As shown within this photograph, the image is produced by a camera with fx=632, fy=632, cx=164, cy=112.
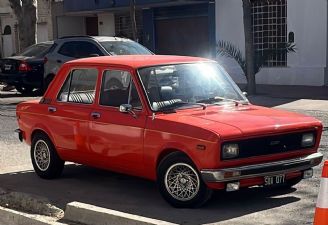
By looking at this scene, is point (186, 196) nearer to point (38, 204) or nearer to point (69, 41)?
point (38, 204)

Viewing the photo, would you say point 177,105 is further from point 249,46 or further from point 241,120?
point 249,46

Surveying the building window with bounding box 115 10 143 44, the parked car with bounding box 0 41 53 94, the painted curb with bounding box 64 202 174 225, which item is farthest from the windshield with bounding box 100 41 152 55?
the building window with bounding box 115 10 143 44

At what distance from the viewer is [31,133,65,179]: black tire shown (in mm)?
8062

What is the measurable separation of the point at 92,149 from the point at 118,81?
861mm

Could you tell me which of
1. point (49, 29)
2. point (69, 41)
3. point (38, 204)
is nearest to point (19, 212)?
point (38, 204)

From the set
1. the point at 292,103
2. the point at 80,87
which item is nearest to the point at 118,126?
the point at 80,87

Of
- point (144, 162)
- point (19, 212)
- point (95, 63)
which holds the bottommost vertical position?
point (19, 212)

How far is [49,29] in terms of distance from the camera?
31.3 metres

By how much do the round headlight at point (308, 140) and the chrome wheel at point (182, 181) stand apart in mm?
1228

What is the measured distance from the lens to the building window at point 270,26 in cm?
2091

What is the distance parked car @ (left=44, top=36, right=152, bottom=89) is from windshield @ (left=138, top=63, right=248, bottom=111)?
920 centimetres

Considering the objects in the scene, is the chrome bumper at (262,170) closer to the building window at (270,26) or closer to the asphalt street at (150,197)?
Answer: the asphalt street at (150,197)

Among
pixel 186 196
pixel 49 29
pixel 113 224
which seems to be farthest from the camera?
pixel 49 29

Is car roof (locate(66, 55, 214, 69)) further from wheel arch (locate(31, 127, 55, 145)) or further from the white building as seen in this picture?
the white building
